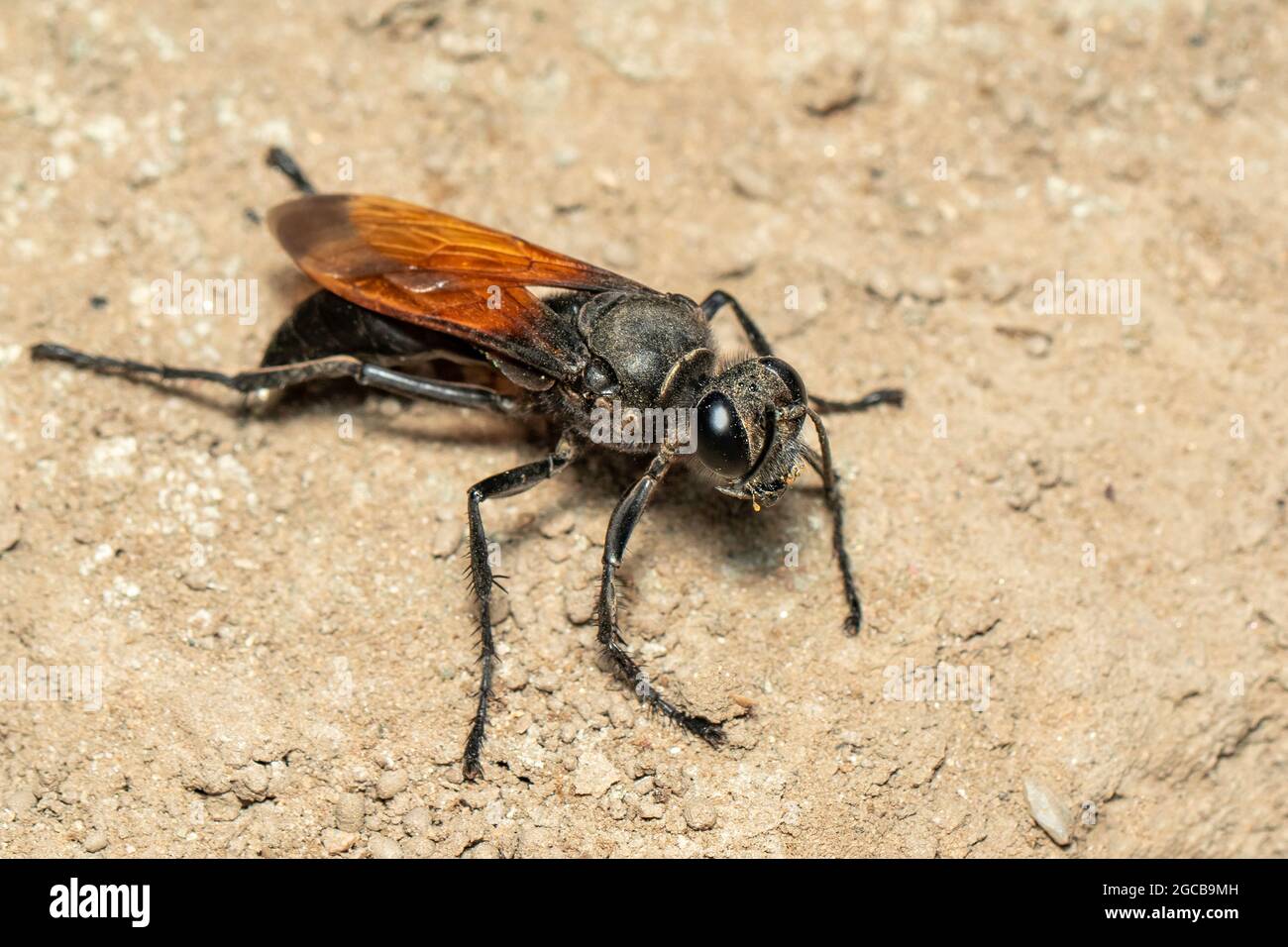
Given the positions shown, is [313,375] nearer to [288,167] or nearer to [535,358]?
[535,358]

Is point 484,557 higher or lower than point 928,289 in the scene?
lower

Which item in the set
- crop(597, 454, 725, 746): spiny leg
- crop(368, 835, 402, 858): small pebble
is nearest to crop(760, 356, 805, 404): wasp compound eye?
crop(597, 454, 725, 746): spiny leg

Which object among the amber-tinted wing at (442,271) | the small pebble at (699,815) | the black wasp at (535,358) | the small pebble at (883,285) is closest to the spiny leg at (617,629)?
the black wasp at (535,358)

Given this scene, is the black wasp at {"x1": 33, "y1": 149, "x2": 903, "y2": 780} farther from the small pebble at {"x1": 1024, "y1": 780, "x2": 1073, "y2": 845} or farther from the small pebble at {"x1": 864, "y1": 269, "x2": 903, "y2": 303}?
the small pebble at {"x1": 1024, "y1": 780, "x2": 1073, "y2": 845}

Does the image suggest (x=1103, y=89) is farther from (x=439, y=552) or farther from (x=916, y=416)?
(x=439, y=552)

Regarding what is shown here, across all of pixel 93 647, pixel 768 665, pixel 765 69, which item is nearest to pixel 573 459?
pixel 768 665

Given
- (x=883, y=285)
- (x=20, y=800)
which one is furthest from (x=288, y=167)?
(x=20, y=800)
